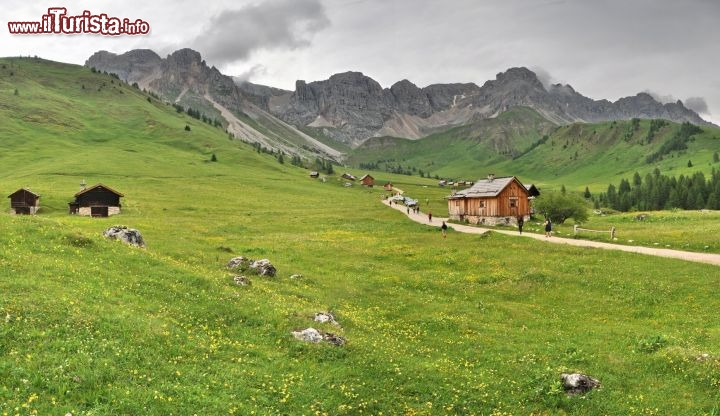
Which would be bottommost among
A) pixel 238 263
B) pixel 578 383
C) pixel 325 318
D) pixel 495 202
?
pixel 578 383

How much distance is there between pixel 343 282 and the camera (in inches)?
1433

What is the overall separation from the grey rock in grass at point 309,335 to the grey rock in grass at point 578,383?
33.4ft

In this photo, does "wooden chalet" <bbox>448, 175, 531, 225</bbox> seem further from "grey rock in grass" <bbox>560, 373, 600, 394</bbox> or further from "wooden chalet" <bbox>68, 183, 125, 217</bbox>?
"grey rock in grass" <bbox>560, 373, 600, 394</bbox>

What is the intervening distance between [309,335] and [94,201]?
87324 mm

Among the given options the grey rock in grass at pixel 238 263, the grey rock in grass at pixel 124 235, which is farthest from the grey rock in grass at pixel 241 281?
the grey rock in grass at pixel 124 235

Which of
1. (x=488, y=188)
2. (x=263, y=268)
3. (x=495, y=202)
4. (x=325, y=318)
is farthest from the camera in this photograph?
(x=488, y=188)

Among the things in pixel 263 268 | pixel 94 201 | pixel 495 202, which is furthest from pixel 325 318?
pixel 94 201

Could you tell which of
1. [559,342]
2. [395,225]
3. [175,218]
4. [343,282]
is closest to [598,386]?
[559,342]

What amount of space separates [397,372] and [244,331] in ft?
23.4

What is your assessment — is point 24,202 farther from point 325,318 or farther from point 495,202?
point 495,202

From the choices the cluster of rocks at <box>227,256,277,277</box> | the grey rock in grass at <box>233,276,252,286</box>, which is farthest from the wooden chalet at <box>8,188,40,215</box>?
the grey rock in grass at <box>233,276,252,286</box>

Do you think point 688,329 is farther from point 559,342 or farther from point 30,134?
point 30,134

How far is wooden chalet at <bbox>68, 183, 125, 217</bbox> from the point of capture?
296 ft

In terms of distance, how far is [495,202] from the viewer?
86.7 metres
